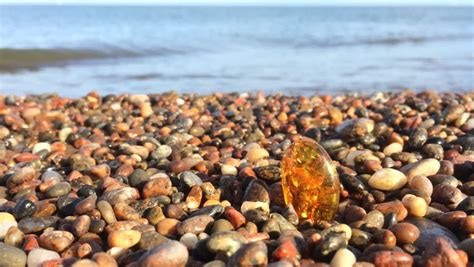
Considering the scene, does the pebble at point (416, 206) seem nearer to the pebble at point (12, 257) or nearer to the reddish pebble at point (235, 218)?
the reddish pebble at point (235, 218)

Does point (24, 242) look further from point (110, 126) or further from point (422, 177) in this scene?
point (110, 126)

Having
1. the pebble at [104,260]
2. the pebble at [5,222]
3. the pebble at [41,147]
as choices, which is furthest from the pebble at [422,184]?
the pebble at [41,147]

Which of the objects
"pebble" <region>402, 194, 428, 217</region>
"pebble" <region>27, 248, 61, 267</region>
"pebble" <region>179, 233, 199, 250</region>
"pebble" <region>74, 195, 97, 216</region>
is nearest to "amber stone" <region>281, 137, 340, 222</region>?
"pebble" <region>402, 194, 428, 217</region>

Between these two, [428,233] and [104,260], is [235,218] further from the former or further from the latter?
[428,233]

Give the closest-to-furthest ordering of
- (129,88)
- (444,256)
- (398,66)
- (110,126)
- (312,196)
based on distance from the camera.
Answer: (444,256) → (312,196) → (110,126) → (129,88) → (398,66)

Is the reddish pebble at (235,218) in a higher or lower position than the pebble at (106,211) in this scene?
higher

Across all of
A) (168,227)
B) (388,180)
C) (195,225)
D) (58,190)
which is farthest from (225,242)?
(58,190)

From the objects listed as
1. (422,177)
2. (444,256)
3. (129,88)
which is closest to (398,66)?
(129,88)

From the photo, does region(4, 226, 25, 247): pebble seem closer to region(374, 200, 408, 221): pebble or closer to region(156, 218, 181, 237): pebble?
region(156, 218, 181, 237): pebble
